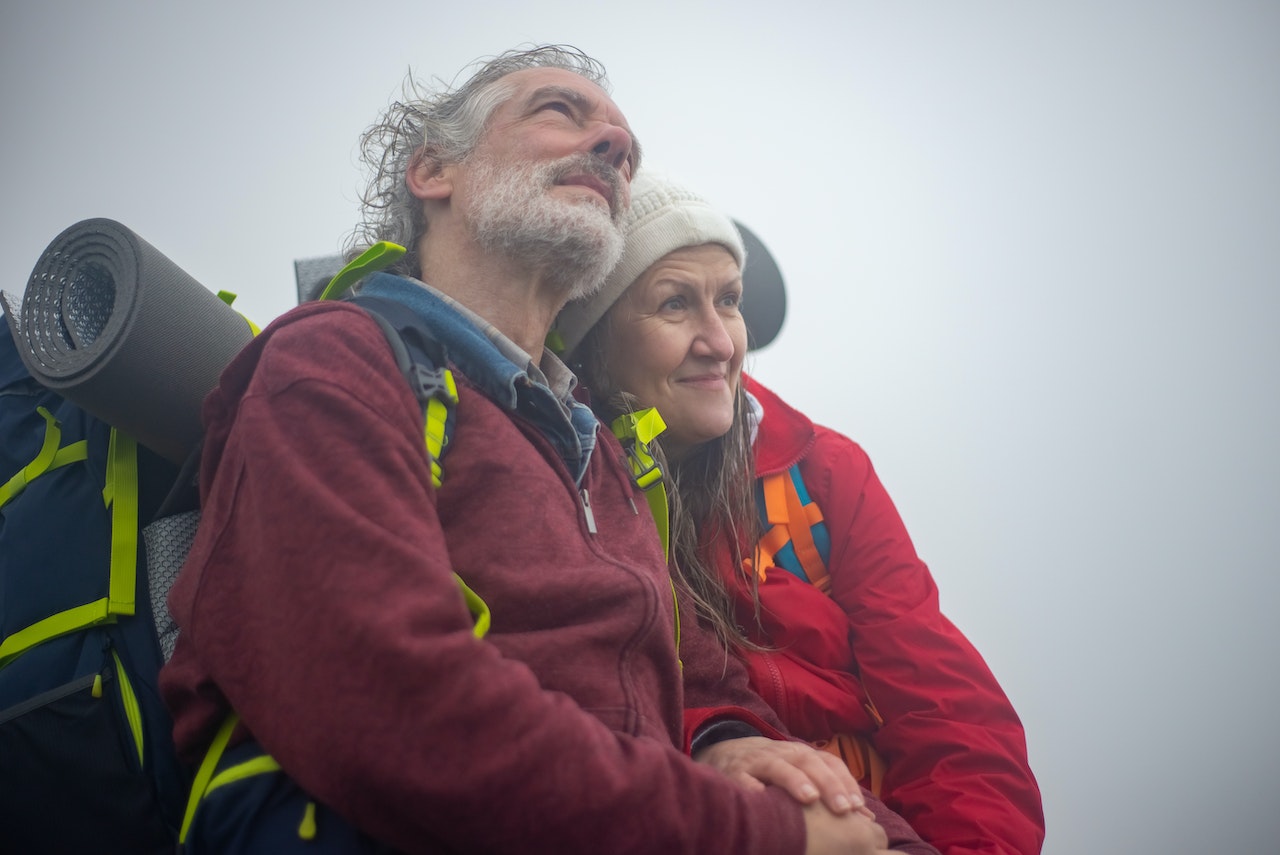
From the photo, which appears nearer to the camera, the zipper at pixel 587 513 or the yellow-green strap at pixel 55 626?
the yellow-green strap at pixel 55 626

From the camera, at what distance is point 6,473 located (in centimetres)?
166

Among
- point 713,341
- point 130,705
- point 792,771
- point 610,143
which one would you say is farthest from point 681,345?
point 130,705

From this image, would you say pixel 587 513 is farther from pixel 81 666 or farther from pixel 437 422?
pixel 81 666

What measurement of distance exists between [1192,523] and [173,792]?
10.2 m

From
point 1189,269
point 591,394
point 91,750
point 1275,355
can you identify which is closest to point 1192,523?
point 1275,355

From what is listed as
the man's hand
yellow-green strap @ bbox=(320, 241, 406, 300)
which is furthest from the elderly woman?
yellow-green strap @ bbox=(320, 241, 406, 300)

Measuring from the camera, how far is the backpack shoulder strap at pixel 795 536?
2.56 metres

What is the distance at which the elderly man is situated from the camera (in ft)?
3.20

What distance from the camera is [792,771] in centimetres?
143

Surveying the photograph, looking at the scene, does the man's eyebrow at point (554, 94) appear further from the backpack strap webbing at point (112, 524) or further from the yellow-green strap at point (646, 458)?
the backpack strap webbing at point (112, 524)

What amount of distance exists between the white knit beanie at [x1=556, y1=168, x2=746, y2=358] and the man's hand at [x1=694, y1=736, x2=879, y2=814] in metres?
1.52

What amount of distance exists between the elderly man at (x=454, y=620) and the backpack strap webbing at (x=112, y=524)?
0.31 meters

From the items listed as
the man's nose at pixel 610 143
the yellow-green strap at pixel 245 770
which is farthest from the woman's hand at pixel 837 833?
the man's nose at pixel 610 143

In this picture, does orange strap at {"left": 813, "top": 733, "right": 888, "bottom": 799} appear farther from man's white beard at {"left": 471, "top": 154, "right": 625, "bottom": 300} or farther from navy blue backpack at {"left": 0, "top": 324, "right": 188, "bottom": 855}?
navy blue backpack at {"left": 0, "top": 324, "right": 188, "bottom": 855}
